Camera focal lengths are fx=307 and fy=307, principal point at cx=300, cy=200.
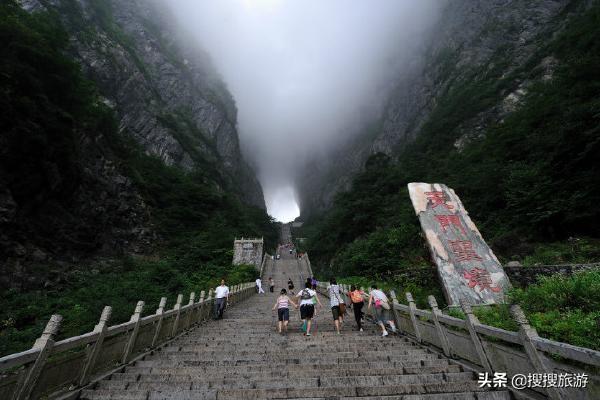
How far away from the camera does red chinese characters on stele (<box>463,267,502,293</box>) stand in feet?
29.9

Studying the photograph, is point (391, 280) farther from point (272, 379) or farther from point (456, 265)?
point (272, 379)

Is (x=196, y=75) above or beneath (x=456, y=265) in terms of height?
above

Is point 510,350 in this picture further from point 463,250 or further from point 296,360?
point 463,250

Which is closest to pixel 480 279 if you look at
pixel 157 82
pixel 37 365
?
pixel 37 365

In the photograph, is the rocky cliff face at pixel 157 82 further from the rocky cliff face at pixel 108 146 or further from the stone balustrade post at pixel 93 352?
the stone balustrade post at pixel 93 352

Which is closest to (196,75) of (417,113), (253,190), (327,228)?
(253,190)

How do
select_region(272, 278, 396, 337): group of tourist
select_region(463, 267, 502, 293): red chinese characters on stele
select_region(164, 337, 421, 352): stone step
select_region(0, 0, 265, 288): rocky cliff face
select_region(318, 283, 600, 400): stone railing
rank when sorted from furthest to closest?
select_region(0, 0, 265, 288): rocky cliff face
select_region(463, 267, 502, 293): red chinese characters on stele
select_region(272, 278, 396, 337): group of tourist
select_region(164, 337, 421, 352): stone step
select_region(318, 283, 600, 400): stone railing

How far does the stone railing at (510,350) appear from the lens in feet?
8.39

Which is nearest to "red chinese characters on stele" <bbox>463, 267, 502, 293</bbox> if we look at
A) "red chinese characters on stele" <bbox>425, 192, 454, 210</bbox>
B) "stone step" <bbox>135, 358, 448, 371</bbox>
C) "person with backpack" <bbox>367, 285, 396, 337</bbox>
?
"red chinese characters on stele" <bbox>425, 192, 454, 210</bbox>

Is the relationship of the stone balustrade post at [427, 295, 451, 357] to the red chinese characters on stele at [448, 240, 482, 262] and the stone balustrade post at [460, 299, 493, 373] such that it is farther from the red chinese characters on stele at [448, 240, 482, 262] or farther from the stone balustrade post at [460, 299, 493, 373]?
the red chinese characters on stele at [448, 240, 482, 262]

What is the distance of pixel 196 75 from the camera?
71.1 m

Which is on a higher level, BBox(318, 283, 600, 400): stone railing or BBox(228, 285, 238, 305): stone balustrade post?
BBox(228, 285, 238, 305): stone balustrade post

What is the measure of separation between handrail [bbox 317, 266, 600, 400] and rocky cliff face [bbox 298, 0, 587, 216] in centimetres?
2592

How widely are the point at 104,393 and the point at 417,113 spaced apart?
5294 centimetres
